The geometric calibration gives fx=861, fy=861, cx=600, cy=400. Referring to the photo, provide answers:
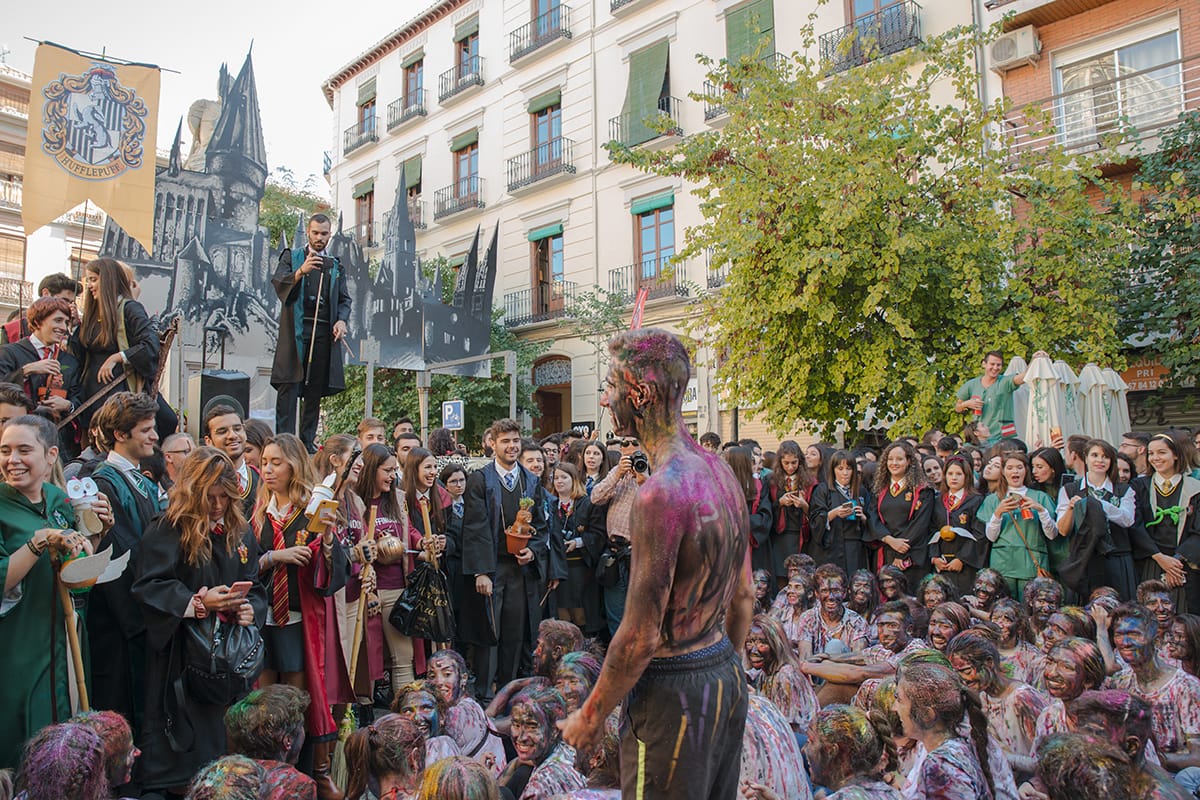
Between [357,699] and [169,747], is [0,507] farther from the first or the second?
[357,699]

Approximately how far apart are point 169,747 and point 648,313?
17.6 meters

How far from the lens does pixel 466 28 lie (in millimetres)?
25781

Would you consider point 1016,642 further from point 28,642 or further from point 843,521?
point 28,642

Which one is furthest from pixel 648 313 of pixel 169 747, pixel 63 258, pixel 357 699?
pixel 63 258

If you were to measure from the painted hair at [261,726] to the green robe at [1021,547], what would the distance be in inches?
199

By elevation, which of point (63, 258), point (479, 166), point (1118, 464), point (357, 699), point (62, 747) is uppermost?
point (479, 166)

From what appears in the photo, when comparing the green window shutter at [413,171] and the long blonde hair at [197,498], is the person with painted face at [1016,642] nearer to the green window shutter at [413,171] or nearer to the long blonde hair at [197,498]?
the long blonde hair at [197,498]

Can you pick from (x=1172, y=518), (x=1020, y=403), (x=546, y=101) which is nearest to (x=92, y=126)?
(x=1020, y=403)

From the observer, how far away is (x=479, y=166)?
985 inches

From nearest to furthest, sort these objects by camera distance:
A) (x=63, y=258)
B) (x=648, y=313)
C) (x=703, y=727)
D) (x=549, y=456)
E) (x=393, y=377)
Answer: (x=703, y=727) < (x=549, y=456) < (x=648, y=313) < (x=393, y=377) < (x=63, y=258)

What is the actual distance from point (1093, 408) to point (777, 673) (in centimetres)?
594

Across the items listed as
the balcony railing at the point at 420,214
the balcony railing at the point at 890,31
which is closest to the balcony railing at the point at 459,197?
the balcony railing at the point at 420,214

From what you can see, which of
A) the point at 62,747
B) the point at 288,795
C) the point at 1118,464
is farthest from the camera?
the point at 1118,464

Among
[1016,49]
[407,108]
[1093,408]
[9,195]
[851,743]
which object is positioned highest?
[407,108]
